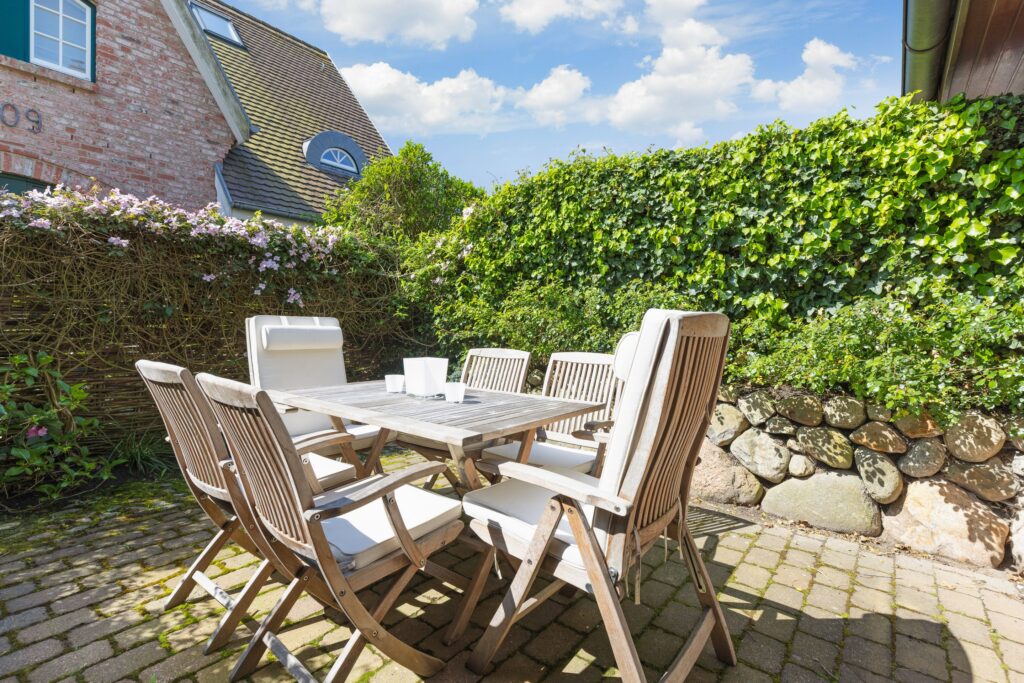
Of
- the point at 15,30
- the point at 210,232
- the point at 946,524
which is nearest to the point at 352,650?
the point at 946,524

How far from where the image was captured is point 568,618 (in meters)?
2.34

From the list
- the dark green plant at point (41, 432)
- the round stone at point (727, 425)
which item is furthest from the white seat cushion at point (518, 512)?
the dark green plant at point (41, 432)

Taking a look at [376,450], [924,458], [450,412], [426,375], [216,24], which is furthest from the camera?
[216,24]

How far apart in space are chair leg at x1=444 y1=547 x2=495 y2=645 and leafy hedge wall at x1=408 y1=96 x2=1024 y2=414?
249cm

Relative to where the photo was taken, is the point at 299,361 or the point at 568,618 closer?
the point at 568,618

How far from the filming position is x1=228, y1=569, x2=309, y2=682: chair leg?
1.88 metres

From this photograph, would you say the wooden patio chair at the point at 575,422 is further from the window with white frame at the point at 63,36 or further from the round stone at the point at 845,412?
the window with white frame at the point at 63,36

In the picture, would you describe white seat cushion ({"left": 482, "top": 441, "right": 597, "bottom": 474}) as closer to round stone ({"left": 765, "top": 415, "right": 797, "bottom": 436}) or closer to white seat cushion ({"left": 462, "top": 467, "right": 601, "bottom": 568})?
white seat cushion ({"left": 462, "top": 467, "right": 601, "bottom": 568})

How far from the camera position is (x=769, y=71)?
16.6 feet

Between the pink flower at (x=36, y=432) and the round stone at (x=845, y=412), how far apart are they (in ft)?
18.1

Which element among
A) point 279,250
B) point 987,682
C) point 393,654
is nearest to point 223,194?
point 279,250

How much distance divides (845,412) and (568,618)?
2.40 meters

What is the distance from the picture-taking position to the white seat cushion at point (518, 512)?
178 centimetres

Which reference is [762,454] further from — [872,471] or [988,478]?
[988,478]
